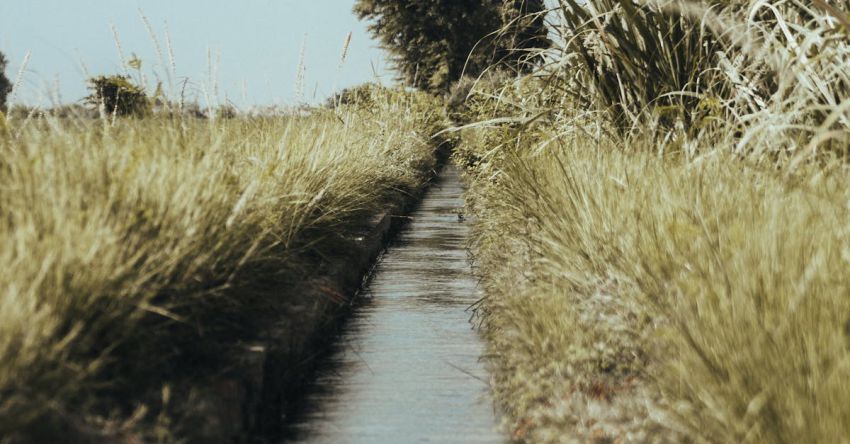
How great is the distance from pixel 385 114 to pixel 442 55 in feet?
99.4

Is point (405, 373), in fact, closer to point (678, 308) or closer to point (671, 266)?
point (671, 266)

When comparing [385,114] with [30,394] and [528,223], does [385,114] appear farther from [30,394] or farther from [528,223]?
[30,394]

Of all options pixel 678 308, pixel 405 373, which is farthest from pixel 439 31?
pixel 678 308

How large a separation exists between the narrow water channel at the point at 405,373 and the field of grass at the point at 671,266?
160 millimetres

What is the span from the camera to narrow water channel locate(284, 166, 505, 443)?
3875mm

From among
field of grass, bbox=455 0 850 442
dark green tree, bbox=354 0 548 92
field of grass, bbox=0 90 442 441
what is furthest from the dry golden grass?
dark green tree, bbox=354 0 548 92

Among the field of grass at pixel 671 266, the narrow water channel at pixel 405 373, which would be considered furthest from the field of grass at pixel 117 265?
the field of grass at pixel 671 266

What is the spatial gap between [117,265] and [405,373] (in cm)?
164

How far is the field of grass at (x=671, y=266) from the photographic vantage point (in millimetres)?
2781

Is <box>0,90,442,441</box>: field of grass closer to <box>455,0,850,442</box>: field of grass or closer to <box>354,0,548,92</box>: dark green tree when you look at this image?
<box>455,0,850,442</box>: field of grass

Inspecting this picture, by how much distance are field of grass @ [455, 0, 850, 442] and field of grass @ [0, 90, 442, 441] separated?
4.02ft

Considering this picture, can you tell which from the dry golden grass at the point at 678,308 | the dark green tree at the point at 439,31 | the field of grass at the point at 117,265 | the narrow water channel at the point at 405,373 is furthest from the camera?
the dark green tree at the point at 439,31

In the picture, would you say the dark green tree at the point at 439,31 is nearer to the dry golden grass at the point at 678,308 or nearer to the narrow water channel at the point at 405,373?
the narrow water channel at the point at 405,373

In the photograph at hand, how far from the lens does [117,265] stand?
342 cm
